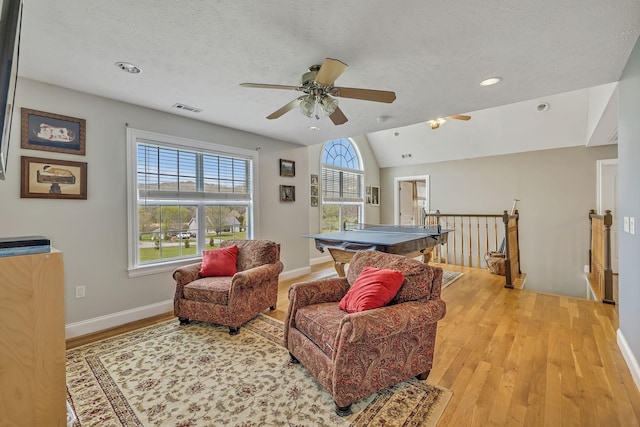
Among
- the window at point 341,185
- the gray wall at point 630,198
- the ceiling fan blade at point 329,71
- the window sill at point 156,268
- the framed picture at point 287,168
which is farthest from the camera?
the window at point 341,185

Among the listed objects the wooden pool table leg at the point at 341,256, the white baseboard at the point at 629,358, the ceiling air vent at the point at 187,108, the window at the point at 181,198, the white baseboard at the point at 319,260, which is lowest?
the white baseboard at the point at 629,358

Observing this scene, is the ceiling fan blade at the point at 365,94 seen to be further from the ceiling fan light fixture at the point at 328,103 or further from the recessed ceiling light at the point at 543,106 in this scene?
the recessed ceiling light at the point at 543,106

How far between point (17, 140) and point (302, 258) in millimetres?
3763

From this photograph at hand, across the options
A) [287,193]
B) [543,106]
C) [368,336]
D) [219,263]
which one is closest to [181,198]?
[219,263]

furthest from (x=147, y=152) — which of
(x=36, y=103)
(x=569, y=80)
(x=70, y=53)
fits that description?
(x=569, y=80)

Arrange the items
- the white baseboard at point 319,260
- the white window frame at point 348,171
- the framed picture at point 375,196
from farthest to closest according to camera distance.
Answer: the framed picture at point 375,196
the white window frame at point 348,171
the white baseboard at point 319,260

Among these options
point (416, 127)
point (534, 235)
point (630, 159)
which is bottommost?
point (534, 235)

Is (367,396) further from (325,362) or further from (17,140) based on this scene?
(17,140)

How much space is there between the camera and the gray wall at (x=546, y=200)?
5297mm

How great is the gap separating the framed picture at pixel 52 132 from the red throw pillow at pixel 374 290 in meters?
2.90

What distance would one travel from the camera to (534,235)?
227 inches

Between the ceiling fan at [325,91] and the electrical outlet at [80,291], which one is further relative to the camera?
the electrical outlet at [80,291]

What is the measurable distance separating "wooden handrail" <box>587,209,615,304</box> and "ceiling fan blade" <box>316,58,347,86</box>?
12.7 ft

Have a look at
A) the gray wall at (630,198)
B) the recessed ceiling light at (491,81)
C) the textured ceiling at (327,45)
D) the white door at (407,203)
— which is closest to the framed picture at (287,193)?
the textured ceiling at (327,45)
